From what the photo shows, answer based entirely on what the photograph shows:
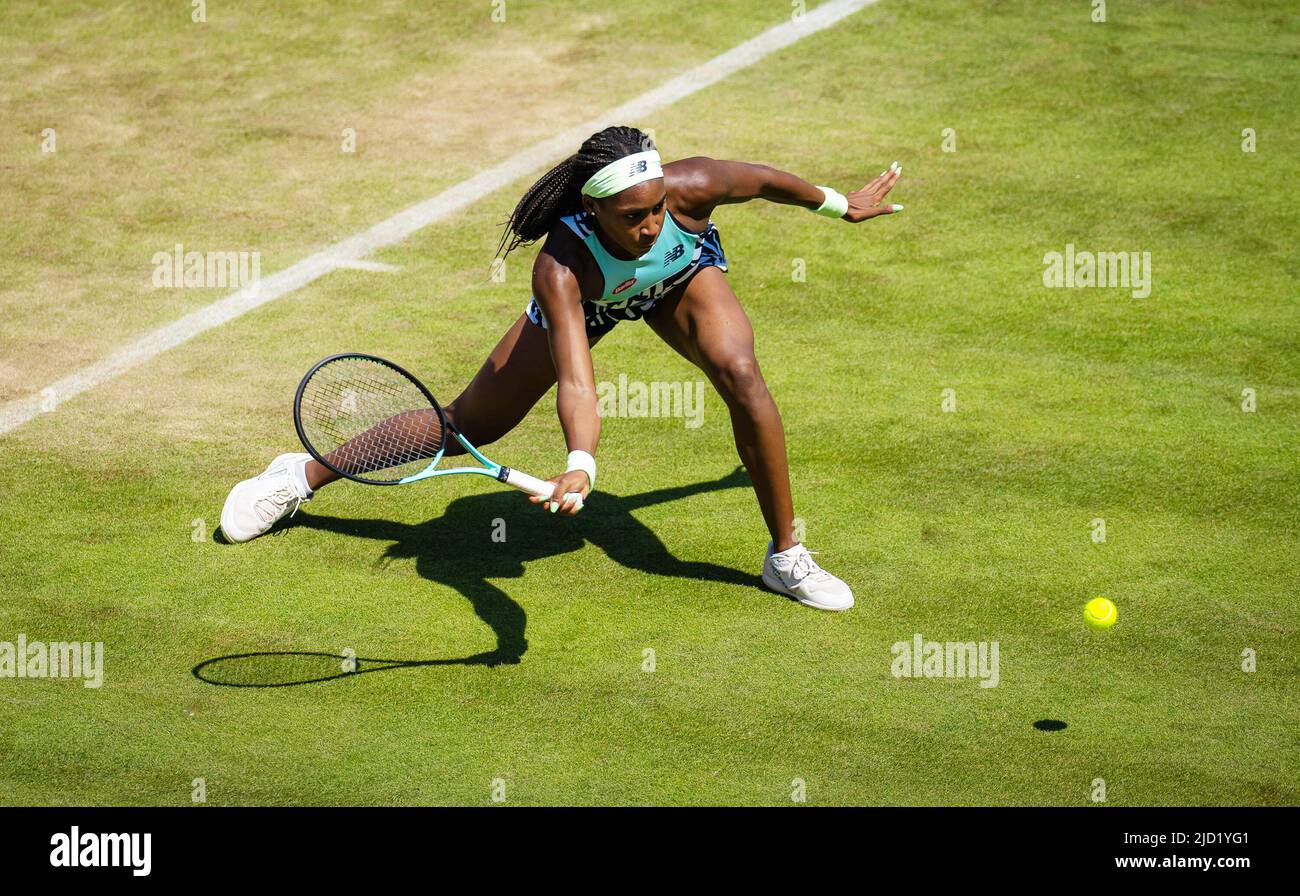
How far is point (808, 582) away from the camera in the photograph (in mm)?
6707

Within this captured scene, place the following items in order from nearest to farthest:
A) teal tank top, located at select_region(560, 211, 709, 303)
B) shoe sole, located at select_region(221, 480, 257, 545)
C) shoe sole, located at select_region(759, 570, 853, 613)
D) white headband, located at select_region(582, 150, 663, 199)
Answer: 1. white headband, located at select_region(582, 150, 663, 199)
2. teal tank top, located at select_region(560, 211, 709, 303)
3. shoe sole, located at select_region(759, 570, 853, 613)
4. shoe sole, located at select_region(221, 480, 257, 545)

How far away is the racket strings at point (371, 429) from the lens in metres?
6.91

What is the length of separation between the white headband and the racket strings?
1.39 meters

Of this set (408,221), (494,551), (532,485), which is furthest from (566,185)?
(408,221)

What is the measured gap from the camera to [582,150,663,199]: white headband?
596 centimetres

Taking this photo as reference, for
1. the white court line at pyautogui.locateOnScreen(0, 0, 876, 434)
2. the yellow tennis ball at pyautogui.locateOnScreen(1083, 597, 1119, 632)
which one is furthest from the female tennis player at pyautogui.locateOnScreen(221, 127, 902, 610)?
the white court line at pyautogui.locateOnScreen(0, 0, 876, 434)

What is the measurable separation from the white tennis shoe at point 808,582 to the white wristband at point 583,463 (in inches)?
57.1

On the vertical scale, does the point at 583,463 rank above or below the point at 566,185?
below

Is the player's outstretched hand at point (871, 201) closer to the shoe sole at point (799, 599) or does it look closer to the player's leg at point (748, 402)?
the player's leg at point (748, 402)

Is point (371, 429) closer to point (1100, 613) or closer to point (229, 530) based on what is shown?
point (229, 530)

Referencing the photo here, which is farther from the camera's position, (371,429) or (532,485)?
(371,429)

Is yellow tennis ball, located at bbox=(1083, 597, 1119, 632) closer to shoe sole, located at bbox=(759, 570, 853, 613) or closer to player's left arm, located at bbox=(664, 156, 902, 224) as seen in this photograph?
shoe sole, located at bbox=(759, 570, 853, 613)

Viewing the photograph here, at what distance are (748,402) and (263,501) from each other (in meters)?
2.36

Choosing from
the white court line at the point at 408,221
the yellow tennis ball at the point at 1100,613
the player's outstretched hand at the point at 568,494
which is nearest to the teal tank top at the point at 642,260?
the player's outstretched hand at the point at 568,494
